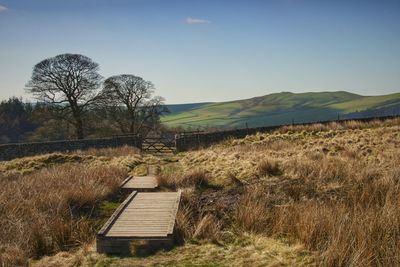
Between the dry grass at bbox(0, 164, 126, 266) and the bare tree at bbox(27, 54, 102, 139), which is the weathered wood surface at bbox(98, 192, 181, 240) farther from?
the bare tree at bbox(27, 54, 102, 139)

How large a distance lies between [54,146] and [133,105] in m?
11.9

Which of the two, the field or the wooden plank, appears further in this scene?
the wooden plank

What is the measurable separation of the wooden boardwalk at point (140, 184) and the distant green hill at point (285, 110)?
9289 cm

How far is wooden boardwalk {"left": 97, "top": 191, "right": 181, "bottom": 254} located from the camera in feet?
21.0

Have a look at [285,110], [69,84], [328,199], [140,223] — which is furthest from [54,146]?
[285,110]

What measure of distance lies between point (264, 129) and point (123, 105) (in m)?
14.7

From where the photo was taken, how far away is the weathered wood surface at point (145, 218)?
668 centimetres

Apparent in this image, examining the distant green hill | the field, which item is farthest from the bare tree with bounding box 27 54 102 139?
the distant green hill

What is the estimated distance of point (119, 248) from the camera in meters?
6.38

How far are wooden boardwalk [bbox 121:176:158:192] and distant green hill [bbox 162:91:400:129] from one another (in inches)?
3657

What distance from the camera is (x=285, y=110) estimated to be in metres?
147

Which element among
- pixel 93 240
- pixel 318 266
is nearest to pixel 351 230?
pixel 318 266

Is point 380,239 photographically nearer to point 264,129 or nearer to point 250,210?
point 250,210

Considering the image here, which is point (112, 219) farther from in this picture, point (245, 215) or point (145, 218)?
point (245, 215)
